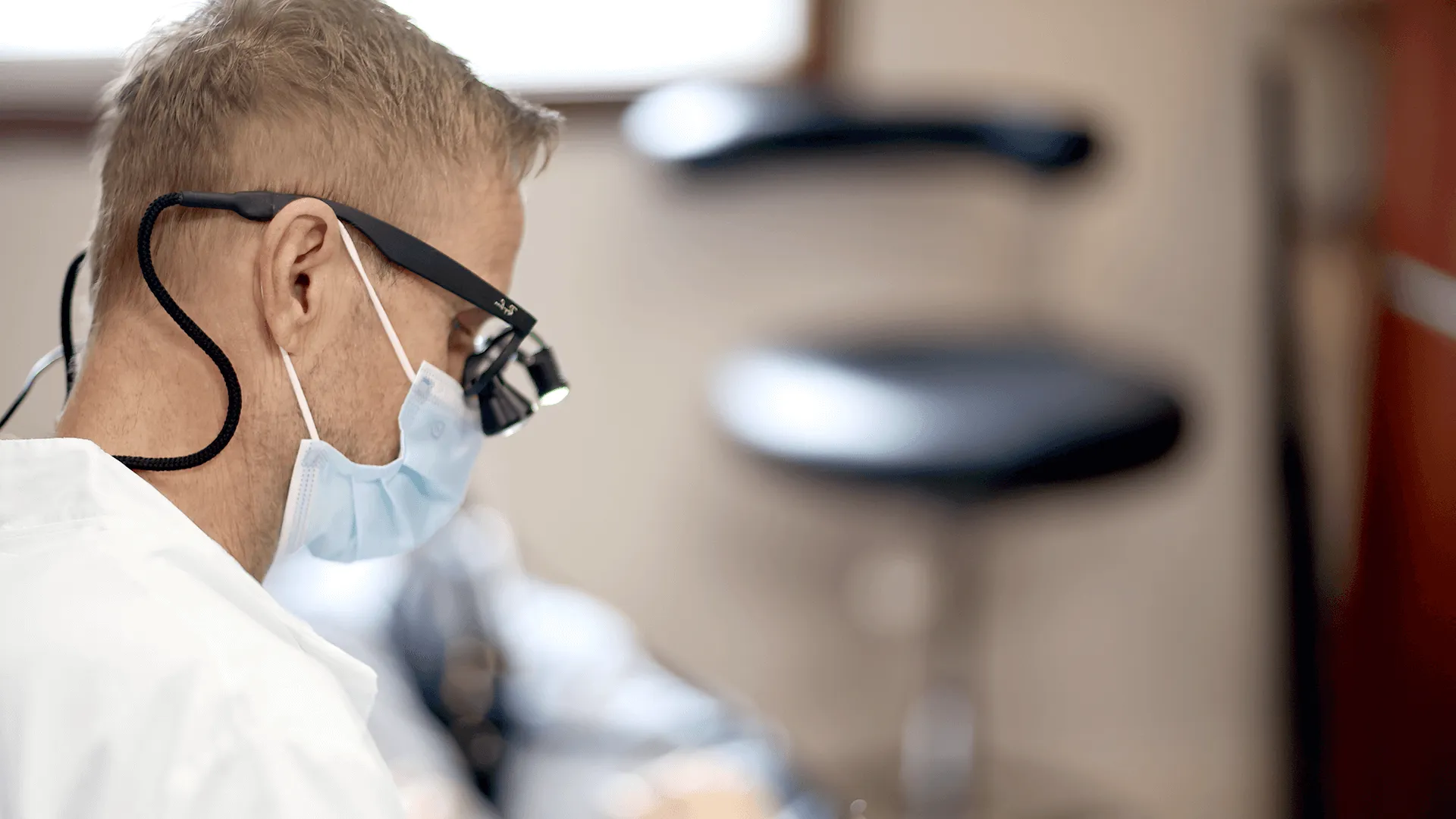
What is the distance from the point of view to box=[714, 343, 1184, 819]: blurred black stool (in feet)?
4.62

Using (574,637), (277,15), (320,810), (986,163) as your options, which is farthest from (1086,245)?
(320,810)

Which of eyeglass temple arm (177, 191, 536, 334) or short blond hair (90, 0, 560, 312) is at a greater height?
short blond hair (90, 0, 560, 312)

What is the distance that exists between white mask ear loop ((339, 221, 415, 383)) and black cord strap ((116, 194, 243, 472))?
104 millimetres

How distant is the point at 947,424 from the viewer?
1.46 metres

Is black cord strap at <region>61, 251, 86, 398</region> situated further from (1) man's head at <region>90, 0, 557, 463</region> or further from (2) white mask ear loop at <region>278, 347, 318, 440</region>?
(2) white mask ear loop at <region>278, 347, 318, 440</region>

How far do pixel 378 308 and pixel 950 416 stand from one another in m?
0.83

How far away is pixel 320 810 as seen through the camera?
2.02ft

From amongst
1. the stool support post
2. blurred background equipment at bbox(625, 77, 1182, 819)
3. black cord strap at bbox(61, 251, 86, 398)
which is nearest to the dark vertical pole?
blurred background equipment at bbox(625, 77, 1182, 819)

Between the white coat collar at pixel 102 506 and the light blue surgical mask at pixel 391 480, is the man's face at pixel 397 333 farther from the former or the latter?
the white coat collar at pixel 102 506

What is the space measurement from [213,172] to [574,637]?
82cm

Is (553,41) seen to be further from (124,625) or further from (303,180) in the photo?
(124,625)

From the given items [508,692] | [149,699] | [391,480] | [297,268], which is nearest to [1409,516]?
[508,692]

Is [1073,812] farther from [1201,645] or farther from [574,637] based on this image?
[574,637]

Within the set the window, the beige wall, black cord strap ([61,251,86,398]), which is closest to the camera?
black cord strap ([61,251,86,398])
